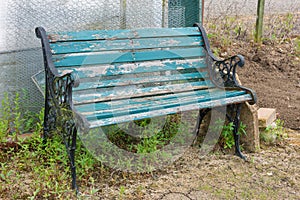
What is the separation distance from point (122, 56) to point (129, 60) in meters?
0.07

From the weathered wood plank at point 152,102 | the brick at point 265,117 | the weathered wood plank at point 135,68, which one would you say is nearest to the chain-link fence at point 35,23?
the weathered wood plank at point 135,68

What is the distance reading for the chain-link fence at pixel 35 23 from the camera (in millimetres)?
3688

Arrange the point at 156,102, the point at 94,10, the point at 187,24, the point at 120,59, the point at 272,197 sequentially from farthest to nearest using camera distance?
the point at 187,24 → the point at 94,10 → the point at 120,59 → the point at 156,102 → the point at 272,197

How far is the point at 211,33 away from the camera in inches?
251

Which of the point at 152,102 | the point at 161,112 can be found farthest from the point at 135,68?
the point at 161,112

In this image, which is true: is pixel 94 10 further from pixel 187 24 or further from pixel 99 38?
pixel 187 24

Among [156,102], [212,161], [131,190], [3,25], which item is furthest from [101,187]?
[3,25]

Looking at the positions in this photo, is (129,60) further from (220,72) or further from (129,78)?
(220,72)

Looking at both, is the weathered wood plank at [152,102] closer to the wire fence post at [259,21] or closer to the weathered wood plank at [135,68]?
the weathered wood plank at [135,68]

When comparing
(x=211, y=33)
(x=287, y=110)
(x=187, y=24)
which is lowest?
(x=287, y=110)

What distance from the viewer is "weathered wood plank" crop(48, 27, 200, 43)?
3.25m

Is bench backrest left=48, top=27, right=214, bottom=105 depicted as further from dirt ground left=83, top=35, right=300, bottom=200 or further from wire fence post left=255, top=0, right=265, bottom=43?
wire fence post left=255, top=0, right=265, bottom=43

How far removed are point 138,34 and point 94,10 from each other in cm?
66

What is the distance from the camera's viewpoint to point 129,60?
3.48 m
